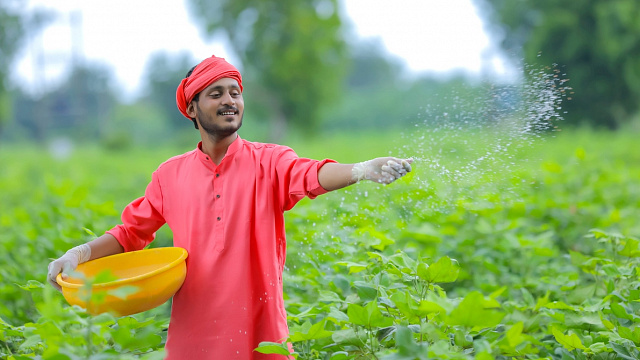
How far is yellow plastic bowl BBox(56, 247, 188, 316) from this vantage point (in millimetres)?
1702

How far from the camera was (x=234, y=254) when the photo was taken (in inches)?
76.4

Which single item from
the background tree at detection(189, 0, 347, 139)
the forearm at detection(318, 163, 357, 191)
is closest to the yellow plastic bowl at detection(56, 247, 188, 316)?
the forearm at detection(318, 163, 357, 191)

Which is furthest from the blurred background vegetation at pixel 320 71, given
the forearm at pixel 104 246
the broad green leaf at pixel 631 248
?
the forearm at pixel 104 246

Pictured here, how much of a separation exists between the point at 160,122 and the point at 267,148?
56.2m

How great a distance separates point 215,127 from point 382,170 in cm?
59

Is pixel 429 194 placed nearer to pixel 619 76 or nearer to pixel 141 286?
pixel 141 286

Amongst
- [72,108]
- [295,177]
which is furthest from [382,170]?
[72,108]

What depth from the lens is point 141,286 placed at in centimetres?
177

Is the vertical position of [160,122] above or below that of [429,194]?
above

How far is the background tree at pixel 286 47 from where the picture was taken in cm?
2483

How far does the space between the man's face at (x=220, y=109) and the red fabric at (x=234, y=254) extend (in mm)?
68

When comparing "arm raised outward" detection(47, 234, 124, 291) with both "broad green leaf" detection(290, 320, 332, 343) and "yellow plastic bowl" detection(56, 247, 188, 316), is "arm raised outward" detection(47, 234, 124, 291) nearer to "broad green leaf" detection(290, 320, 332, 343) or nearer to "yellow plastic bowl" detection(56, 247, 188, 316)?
"yellow plastic bowl" detection(56, 247, 188, 316)

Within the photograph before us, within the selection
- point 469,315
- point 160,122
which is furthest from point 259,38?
point 160,122

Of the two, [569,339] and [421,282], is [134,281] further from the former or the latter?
[569,339]
